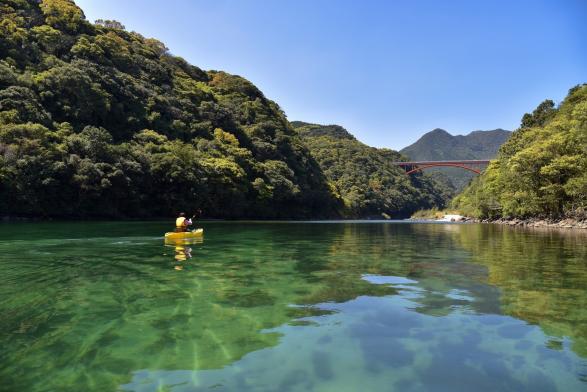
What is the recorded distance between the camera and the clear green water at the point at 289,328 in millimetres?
5293

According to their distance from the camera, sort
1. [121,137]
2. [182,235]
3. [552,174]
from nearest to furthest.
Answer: [182,235] → [552,174] → [121,137]

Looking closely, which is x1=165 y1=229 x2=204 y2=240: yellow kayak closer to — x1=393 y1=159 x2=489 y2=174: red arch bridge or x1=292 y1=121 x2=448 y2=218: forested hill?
x1=292 y1=121 x2=448 y2=218: forested hill

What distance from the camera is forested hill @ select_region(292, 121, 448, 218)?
4877 inches

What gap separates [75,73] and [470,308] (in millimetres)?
65207

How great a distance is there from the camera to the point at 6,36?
6059 cm

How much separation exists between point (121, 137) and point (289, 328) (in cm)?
6462

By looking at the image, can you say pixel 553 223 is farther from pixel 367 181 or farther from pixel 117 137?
pixel 367 181

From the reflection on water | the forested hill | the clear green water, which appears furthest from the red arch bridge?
the clear green water

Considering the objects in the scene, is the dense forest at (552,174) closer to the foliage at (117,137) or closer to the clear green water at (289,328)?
the clear green water at (289,328)

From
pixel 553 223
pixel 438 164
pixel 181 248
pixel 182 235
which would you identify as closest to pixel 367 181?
pixel 438 164

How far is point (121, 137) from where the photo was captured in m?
65.5

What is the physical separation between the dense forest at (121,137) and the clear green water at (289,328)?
1530 inches

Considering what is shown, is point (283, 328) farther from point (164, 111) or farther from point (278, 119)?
point (278, 119)

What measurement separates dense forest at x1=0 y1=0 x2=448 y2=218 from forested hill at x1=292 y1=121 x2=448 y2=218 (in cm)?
2015
